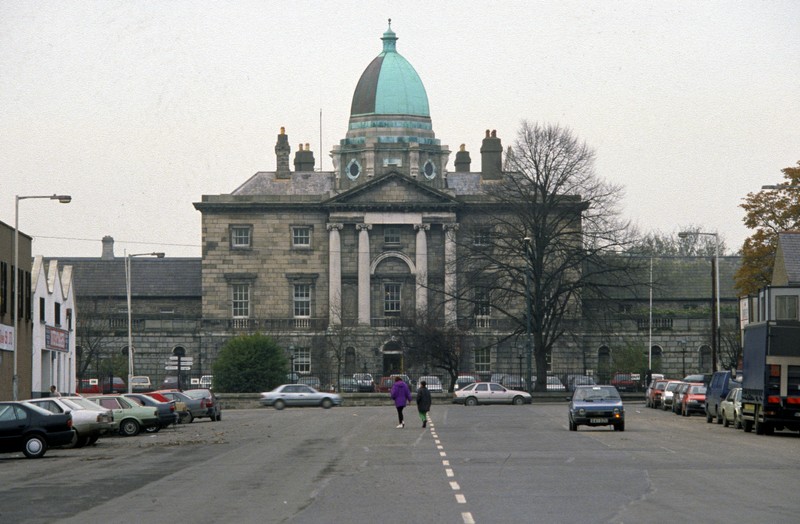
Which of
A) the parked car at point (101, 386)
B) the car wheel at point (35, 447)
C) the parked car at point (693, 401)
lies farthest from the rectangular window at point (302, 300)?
the car wheel at point (35, 447)

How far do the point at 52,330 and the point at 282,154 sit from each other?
5246cm

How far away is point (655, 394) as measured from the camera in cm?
6794

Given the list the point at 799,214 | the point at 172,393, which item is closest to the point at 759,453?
the point at 172,393

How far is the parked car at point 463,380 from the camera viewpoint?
275 ft

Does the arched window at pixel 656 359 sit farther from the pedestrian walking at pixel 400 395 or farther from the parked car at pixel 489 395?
the pedestrian walking at pixel 400 395

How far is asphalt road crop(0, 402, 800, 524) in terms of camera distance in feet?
63.6

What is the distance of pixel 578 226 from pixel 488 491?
61852mm

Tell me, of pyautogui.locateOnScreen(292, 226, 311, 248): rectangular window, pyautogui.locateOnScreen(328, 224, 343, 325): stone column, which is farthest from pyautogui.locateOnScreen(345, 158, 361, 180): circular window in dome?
pyautogui.locateOnScreen(328, 224, 343, 325): stone column

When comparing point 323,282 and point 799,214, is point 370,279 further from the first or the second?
point 799,214

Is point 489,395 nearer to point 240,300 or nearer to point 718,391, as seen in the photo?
point 718,391

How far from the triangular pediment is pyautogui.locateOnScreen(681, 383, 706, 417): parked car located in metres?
50.9

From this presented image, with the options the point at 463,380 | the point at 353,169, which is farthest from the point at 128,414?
the point at 353,169

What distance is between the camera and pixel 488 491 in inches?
870

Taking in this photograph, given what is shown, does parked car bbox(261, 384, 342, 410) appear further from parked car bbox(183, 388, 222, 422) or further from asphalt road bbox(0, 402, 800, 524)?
asphalt road bbox(0, 402, 800, 524)
